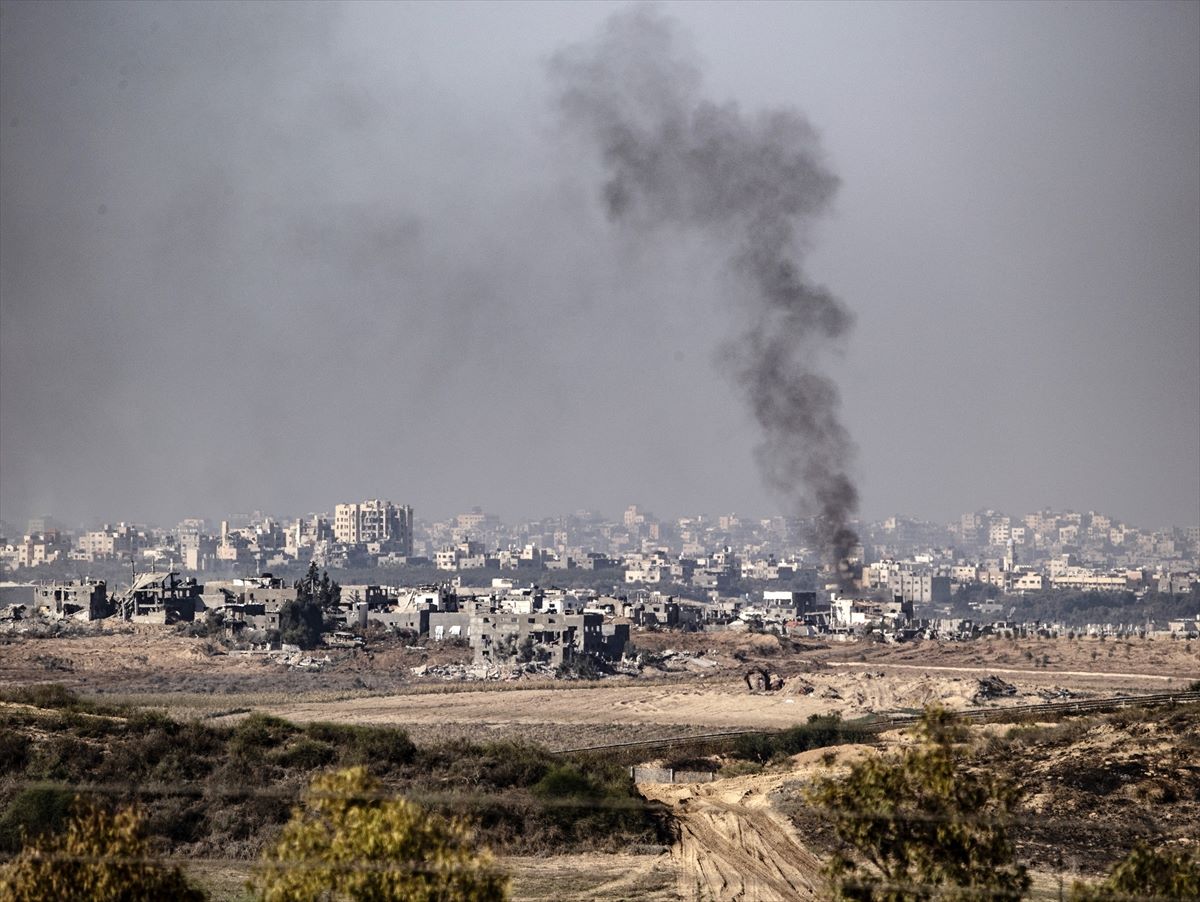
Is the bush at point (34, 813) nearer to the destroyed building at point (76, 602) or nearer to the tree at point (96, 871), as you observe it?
the tree at point (96, 871)

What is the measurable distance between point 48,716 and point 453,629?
49.5m

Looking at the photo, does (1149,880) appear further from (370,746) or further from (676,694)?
(676,694)

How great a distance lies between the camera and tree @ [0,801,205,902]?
34.9ft

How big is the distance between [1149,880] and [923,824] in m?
1.77

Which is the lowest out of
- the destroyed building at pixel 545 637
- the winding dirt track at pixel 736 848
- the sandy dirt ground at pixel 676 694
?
the winding dirt track at pixel 736 848

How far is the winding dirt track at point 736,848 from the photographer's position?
19188 millimetres

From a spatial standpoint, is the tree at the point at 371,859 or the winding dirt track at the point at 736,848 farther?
the winding dirt track at the point at 736,848

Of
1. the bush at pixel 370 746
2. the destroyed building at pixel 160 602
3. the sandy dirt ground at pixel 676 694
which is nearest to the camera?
the sandy dirt ground at pixel 676 694

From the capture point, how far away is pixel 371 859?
10461 millimetres

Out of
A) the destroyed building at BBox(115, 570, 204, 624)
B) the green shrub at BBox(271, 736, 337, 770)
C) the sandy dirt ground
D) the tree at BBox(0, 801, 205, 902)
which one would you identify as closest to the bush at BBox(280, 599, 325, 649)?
the sandy dirt ground

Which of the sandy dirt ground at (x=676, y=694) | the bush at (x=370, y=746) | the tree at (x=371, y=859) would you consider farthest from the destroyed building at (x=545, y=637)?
the tree at (x=371, y=859)

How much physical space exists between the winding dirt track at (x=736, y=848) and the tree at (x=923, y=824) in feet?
20.2

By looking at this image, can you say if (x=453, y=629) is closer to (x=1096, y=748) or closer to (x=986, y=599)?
(x=1096, y=748)

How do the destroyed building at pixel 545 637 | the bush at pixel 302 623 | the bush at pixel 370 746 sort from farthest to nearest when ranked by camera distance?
the bush at pixel 302 623 < the destroyed building at pixel 545 637 < the bush at pixel 370 746
